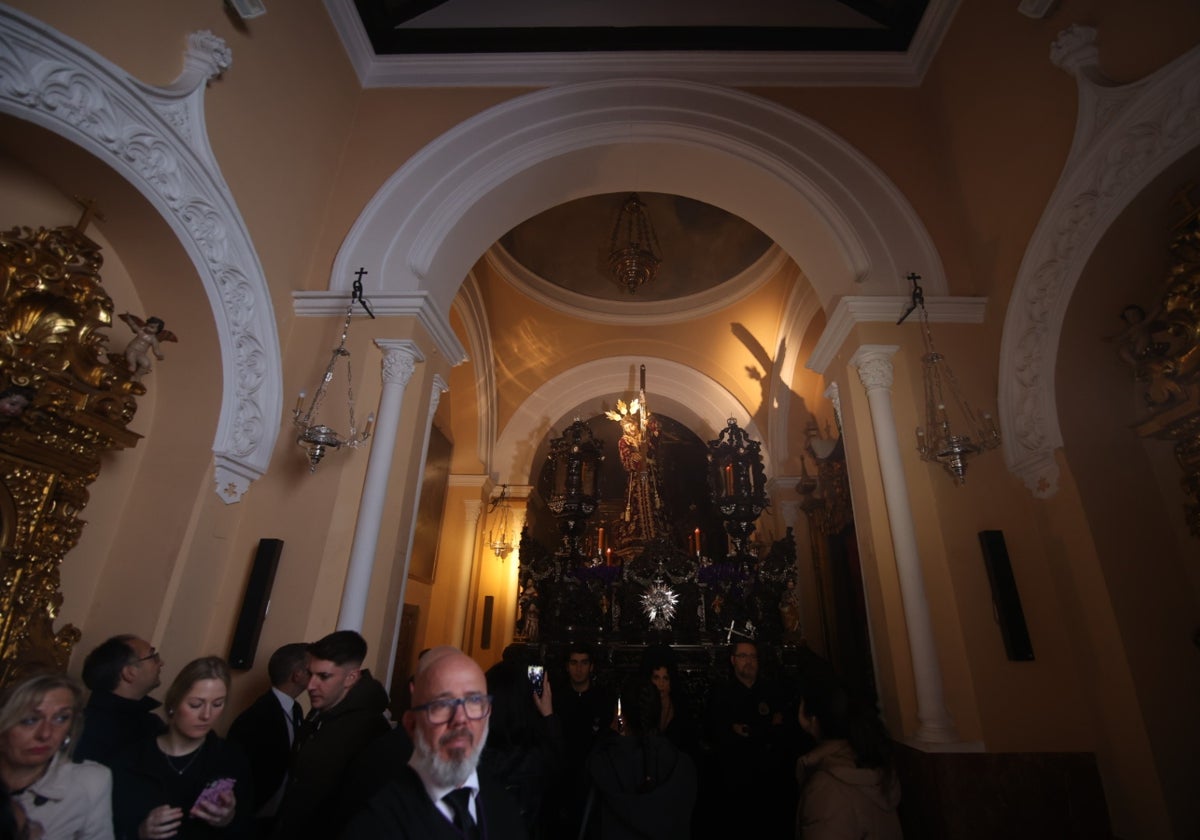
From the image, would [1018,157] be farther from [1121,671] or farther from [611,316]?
[611,316]

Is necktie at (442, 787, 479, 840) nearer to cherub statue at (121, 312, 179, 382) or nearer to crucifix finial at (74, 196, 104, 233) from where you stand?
cherub statue at (121, 312, 179, 382)

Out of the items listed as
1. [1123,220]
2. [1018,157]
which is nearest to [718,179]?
[1018,157]

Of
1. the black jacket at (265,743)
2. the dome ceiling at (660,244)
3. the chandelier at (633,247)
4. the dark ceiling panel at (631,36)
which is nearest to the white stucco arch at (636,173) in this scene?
the dark ceiling panel at (631,36)

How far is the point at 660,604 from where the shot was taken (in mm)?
6336

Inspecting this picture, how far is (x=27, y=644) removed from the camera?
9.11ft

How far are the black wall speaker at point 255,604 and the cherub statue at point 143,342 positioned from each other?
1.35 metres

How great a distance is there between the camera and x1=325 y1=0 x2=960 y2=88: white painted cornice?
208 inches

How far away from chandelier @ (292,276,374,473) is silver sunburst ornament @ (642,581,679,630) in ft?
12.4

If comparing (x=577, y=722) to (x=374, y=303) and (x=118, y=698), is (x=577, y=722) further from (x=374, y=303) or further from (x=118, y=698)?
(x=374, y=303)

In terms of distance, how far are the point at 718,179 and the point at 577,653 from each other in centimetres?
456

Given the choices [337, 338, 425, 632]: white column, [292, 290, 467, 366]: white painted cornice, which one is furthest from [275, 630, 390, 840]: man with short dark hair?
[292, 290, 467, 366]: white painted cornice

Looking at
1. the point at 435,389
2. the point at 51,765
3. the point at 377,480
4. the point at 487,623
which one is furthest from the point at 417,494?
the point at 487,623

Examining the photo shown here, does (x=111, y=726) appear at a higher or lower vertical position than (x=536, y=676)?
lower

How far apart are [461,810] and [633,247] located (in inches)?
285
